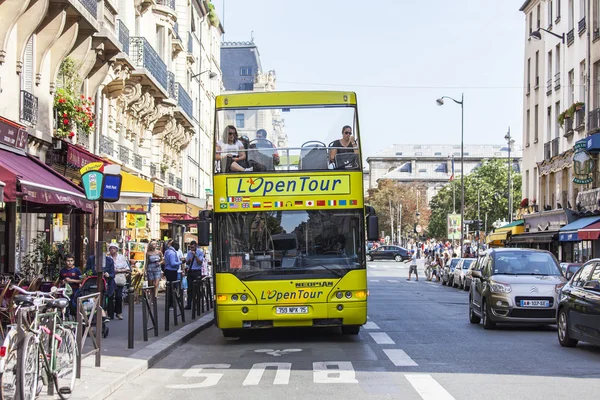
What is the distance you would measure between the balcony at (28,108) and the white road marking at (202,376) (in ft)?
32.7

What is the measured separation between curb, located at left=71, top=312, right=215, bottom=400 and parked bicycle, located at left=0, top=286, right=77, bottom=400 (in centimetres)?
36

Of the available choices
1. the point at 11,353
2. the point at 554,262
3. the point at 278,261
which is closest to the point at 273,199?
the point at 278,261

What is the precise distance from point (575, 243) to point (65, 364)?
35.3 m

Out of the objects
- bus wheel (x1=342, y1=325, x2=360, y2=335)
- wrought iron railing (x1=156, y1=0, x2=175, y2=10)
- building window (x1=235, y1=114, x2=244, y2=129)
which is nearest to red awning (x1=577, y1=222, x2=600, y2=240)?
bus wheel (x1=342, y1=325, x2=360, y2=335)

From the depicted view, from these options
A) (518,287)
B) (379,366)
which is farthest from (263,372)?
(518,287)

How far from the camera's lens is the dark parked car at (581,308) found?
13820 mm

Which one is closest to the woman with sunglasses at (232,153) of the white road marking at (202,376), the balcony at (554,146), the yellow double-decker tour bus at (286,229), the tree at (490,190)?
the yellow double-decker tour bus at (286,229)

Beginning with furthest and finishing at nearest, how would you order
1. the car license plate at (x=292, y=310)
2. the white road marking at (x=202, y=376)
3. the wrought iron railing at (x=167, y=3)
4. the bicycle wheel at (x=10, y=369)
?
the wrought iron railing at (x=167, y=3) < the car license plate at (x=292, y=310) < the white road marking at (x=202, y=376) < the bicycle wheel at (x=10, y=369)

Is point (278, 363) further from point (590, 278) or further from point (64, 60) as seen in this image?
point (64, 60)

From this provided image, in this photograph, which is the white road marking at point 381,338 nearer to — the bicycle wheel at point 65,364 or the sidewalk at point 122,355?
the sidewalk at point 122,355

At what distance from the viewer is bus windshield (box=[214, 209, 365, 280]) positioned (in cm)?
1586

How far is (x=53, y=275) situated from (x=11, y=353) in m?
11.3

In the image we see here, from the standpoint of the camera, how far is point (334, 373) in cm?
1187

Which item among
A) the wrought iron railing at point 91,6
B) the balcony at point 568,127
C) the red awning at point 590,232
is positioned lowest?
the red awning at point 590,232
